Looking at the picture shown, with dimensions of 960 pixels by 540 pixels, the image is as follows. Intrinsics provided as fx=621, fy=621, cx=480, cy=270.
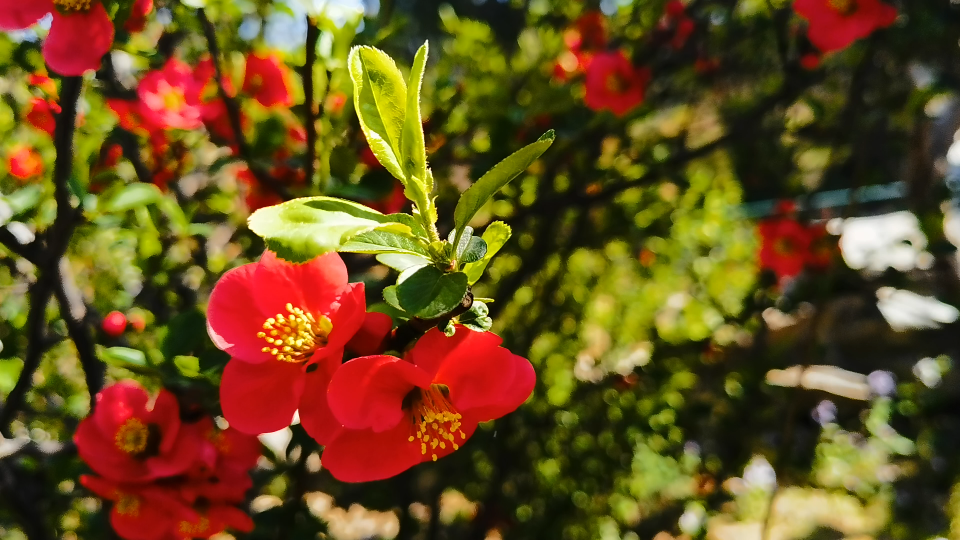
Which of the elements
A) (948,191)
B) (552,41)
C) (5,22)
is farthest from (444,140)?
(948,191)

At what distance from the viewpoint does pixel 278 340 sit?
438mm

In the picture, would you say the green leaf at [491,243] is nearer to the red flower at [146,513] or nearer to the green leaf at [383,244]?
the green leaf at [383,244]

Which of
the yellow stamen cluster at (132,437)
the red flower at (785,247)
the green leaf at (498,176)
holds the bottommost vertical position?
the red flower at (785,247)

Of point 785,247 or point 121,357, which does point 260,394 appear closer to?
point 121,357

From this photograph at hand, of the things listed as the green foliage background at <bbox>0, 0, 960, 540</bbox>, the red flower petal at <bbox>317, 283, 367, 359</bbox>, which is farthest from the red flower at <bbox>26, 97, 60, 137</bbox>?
the red flower petal at <bbox>317, 283, 367, 359</bbox>

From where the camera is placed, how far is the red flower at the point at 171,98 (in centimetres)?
107

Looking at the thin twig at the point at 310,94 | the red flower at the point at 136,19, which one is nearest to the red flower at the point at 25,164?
the red flower at the point at 136,19

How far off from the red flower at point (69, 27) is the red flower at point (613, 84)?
3.18 feet

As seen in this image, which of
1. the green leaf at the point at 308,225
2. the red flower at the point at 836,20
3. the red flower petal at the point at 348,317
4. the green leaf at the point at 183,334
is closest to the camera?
the green leaf at the point at 308,225

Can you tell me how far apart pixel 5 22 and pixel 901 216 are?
5.56 meters

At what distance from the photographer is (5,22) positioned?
576 millimetres

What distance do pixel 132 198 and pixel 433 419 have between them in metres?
0.62

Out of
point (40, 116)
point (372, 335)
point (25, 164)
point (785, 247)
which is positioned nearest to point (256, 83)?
point (40, 116)

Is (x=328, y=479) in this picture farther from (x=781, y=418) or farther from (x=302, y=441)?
(x=781, y=418)
